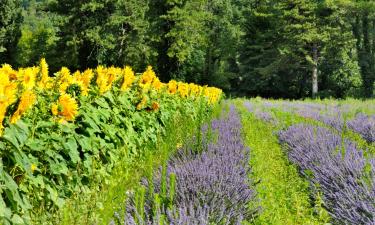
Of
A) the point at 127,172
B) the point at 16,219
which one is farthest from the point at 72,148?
the point at 16,219

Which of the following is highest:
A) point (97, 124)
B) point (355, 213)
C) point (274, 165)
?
point (97, 124)

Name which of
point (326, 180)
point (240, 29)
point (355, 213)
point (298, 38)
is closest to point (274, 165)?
point (326, 180)

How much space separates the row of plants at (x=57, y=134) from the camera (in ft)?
10.1

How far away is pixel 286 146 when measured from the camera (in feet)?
24.5

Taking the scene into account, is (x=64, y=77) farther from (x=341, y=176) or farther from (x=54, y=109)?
(x=341, y=176)

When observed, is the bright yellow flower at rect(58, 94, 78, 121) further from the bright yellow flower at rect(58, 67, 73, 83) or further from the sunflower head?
the bright yellow flower at rect(58, 67, 73, 83)

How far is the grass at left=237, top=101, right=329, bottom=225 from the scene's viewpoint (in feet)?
12.5

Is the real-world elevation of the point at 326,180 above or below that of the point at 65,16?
below

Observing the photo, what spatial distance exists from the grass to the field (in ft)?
0.05

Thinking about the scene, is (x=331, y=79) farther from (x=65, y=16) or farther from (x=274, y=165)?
(x=274, y=165)

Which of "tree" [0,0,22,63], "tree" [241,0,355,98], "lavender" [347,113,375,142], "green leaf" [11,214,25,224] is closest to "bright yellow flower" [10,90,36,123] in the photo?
"green leaf" [11,214,25,224]

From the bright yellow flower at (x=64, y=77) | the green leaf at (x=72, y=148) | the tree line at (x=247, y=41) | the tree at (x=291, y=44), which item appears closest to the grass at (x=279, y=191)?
the green leaf at (x=72, y=148)

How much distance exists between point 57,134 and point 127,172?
0.86m

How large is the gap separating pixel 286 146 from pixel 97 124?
139 inches
